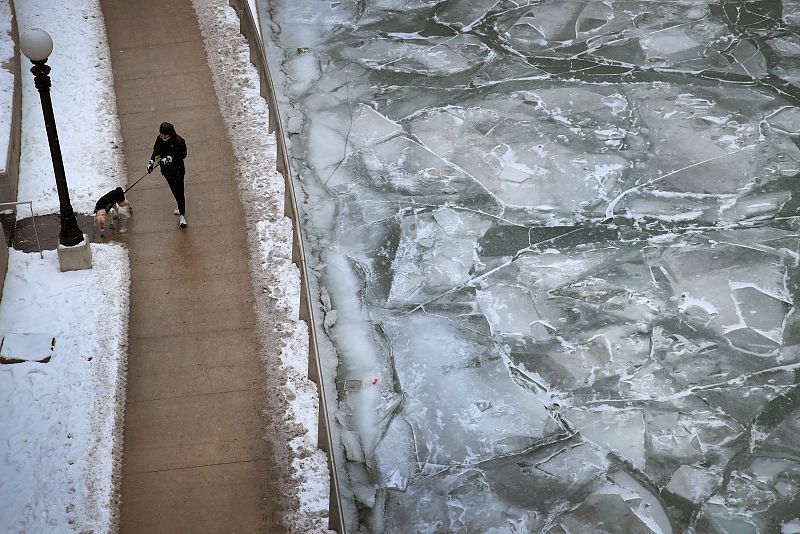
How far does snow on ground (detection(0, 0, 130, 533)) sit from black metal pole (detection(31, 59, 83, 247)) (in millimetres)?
359

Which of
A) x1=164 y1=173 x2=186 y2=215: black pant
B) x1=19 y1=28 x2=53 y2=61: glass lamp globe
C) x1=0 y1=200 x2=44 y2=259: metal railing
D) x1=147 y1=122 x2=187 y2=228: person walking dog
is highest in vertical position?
x1=19 y1=28 x2=53 y2=61: glass lamp globe

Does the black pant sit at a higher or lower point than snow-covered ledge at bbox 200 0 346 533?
higher

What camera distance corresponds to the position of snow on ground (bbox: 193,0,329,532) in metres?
7.36

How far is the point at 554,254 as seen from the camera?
32.8 feet

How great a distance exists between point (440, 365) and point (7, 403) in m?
3.57

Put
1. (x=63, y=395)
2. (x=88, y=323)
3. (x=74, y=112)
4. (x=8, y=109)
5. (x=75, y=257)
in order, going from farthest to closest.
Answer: (x=74, y=112) < (x=8, y=109) < (x=75, y=257) < (x=88, y=323) < (x=63, y=395)

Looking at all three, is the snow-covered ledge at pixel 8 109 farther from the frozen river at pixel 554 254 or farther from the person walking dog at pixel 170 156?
the frozen river at pixel 554 254

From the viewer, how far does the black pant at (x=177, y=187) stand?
9.69 m

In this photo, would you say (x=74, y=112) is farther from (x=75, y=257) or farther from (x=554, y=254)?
(x=554, y=254)

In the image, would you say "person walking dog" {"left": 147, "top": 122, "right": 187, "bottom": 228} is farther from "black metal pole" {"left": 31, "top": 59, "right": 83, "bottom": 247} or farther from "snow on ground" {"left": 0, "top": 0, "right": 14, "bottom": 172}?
"snow on ground" {"left": 0, "top": 0, "right": 14, "bottom": 172}

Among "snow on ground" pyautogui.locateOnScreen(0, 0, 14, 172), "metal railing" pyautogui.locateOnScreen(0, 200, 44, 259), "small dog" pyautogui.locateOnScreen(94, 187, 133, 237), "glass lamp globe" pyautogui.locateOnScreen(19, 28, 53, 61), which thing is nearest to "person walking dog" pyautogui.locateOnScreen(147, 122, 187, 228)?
"small dog" pyautogui.locateOnScreen(94, 187, 133, 237)

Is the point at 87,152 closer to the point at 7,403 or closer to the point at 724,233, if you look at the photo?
the point at 7,403

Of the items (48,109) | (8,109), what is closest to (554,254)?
(48,109)

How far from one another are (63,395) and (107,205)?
2476mm
